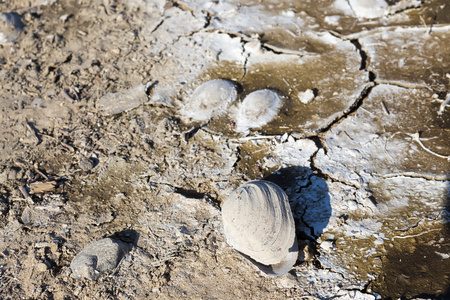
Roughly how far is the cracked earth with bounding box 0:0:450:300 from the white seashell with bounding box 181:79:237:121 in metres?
0.07

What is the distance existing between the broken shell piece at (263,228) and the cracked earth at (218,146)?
159mm

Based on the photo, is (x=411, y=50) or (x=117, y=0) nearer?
(x=411, y=50)

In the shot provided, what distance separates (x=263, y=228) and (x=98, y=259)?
1250mm

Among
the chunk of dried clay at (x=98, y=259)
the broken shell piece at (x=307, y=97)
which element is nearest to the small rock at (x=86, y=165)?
the chunk of dried clay at (x=98, y=259)

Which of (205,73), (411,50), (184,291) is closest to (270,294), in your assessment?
(184,291)

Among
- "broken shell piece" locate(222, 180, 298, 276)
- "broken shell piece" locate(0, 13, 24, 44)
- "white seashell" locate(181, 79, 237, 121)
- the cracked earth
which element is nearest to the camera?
"broken shell piece" locate(222, 180, 298, 276)

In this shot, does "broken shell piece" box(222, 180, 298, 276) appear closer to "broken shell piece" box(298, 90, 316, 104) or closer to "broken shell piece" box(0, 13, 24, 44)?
"broken shell piece" box(298, 90, 316, 104)

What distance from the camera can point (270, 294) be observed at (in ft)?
8.16

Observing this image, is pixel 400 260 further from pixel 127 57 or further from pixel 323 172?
pixel 127 57

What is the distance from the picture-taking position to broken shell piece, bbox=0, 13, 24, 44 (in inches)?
187

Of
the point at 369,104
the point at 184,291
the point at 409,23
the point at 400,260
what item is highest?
the point at 409,23

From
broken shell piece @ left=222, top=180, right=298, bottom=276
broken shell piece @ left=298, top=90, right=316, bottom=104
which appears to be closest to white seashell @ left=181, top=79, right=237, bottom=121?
broken shell piece @ left=298, top=90, right=316, bottom=104

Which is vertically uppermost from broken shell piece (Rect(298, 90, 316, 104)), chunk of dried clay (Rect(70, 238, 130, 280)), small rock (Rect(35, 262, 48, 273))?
broken shell piece (Rect(298, 90, 316, 104))

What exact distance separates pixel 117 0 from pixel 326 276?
4.54 m
